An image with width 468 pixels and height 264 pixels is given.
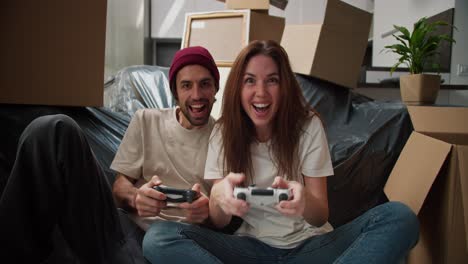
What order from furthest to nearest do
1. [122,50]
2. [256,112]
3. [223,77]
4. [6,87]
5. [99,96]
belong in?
1. [122,50]
2. [223,77]
3. [99,96]
4. [6,87]
5. [256,112]

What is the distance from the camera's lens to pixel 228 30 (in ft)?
5.63

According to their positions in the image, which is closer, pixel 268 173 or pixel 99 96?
pixel 268 173

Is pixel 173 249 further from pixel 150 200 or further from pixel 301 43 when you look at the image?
pixel 301 43

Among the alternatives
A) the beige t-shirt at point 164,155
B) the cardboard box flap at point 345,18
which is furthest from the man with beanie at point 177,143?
the cardboard box flap at point 345,18

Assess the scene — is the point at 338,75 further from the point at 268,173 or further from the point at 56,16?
the point at 56,16

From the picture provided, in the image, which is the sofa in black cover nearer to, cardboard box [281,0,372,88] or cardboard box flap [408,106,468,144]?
cardboard box [281,0,372,88]

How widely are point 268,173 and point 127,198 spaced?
0.38 metres

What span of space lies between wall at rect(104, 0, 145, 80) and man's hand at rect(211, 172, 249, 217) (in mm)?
1608

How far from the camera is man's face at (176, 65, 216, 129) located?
1.01m

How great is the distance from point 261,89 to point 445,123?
655 millimetres

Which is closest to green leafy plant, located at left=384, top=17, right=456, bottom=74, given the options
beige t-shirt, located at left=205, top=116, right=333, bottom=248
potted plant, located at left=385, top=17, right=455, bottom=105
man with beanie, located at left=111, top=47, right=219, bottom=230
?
potted plant, located at left=385, top=17, right=455, bottom=105

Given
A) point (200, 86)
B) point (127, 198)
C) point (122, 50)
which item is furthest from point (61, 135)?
point (122, 50)

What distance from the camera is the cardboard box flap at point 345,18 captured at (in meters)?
1.64

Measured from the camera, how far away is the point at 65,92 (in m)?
1.19
